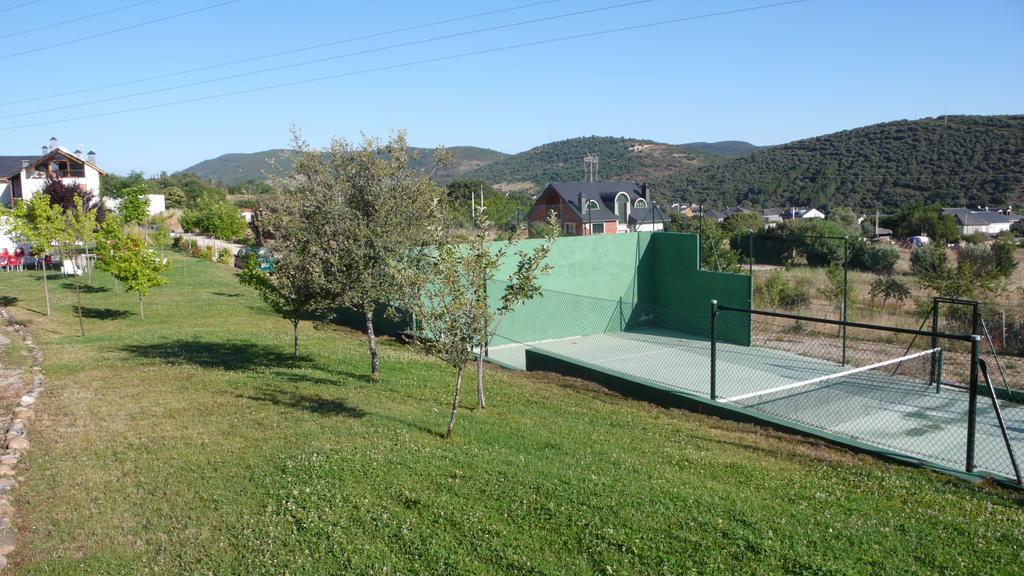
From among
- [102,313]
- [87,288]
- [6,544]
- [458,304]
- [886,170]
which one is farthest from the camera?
[886,170]

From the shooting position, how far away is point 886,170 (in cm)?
6456

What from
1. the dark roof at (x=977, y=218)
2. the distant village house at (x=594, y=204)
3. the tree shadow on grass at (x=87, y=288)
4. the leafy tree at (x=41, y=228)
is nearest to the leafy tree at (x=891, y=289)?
the distant village house at (x=594, y=204)

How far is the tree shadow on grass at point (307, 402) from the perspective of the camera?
33.9 ft

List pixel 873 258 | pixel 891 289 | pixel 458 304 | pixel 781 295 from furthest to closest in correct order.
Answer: pixel 873 258 < pixel 781 295 < pixel 891 289 < pixel 458 304

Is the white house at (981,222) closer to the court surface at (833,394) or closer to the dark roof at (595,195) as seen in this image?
the dark roof at (595,195)

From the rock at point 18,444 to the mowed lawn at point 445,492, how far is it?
0.39 ft

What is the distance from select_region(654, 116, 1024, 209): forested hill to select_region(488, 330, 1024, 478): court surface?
1941 inches

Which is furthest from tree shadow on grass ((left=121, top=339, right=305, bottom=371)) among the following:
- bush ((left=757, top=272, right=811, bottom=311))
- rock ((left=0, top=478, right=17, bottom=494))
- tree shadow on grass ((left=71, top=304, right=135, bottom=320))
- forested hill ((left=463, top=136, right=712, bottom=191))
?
forested hill ((left=463, top=136, right=712, bottom=191))

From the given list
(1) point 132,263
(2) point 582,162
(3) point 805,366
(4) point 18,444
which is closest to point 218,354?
(4) point 18,444

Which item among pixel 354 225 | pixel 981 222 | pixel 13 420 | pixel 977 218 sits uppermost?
pixel 354 225

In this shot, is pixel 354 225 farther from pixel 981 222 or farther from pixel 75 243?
pixel 981 222

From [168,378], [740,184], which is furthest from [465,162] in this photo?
[168,378]

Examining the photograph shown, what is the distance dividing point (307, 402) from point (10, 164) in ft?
155

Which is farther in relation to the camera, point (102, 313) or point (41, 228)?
point (102, 313)
